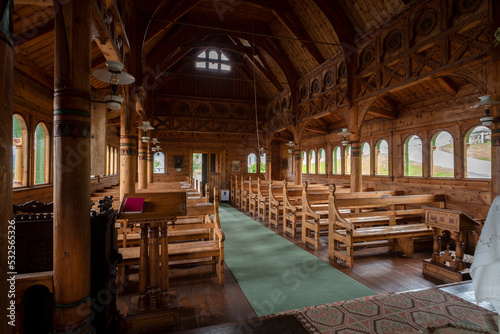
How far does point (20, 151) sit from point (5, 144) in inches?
181

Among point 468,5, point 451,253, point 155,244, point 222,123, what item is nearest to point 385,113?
point 468,5

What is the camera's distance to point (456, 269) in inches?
153

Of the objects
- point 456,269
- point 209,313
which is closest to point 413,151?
point 456,269

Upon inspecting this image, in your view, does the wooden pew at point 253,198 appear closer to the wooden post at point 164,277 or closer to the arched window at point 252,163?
the arched window at point 252,163

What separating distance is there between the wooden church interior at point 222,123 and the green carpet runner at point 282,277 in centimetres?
28

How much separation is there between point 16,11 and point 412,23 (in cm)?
738

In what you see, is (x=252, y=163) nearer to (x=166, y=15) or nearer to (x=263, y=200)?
(x=263, y=200)

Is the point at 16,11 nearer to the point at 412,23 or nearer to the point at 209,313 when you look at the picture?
the point at 209,313

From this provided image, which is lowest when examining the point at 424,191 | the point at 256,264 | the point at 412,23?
the point at 256,264

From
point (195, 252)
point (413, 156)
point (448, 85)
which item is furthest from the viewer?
point (413, 156)

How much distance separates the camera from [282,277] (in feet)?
13.3

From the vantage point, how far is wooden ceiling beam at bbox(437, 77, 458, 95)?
6633 millimetres

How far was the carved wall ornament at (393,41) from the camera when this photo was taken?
6.30 m

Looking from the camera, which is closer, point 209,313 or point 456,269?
point 209,313
